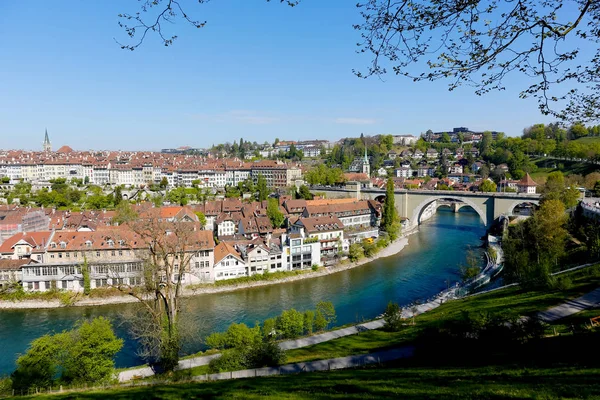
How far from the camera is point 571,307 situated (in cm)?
830

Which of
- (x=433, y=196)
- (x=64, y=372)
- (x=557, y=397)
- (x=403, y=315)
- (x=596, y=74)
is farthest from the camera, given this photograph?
(x=433, y=196)

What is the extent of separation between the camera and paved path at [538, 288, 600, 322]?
7.92 metres

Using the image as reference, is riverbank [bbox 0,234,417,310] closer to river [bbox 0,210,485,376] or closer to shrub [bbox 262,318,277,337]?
river [bbox 0,210,485,376]

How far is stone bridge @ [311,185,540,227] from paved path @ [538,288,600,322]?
16.2 meters

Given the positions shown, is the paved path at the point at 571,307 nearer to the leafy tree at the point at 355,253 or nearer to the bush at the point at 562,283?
the bush at the point at 562,283

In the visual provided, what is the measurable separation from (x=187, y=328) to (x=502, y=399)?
290 inches

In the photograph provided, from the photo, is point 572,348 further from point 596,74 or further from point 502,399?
point 596,74

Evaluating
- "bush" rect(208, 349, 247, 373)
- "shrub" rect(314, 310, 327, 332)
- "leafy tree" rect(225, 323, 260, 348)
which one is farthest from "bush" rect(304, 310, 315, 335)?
"bush" rect(208, 349, 247, 373)

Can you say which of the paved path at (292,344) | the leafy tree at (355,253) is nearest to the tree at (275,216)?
the leafy tree at (355,253)

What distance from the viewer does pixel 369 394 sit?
392cm

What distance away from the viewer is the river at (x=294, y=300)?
11430 millimetres

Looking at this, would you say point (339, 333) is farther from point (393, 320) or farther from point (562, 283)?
point (562, 283)

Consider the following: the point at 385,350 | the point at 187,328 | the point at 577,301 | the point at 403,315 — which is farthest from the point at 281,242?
the point at 577,301

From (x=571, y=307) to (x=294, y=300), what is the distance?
8320 mm
